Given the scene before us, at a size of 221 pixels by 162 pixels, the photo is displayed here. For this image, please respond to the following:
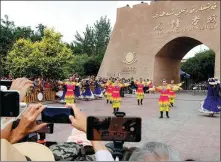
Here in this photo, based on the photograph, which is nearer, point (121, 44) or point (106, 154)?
point (106, 154)

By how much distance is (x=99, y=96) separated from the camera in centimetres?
2223

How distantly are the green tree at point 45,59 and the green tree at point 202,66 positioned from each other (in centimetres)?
2244

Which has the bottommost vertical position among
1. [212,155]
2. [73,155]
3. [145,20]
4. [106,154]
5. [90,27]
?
[212,155]

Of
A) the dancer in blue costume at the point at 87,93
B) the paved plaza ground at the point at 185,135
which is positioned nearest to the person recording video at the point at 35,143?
the paved plaza ground at the point at 185,135

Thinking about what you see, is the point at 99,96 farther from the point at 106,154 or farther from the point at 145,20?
the point at 106,154

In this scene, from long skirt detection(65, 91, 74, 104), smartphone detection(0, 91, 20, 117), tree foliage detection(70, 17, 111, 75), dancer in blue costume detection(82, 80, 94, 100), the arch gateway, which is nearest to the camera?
smartphone detection(0, 91, 20, 117)

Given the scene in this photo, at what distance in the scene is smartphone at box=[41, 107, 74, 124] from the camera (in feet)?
5.89

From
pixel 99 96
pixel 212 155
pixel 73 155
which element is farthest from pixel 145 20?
pixel 73 155

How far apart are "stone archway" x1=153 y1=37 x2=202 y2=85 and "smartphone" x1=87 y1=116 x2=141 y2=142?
2488 cm

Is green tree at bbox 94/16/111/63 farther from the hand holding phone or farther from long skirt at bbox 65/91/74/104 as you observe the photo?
the hand holding phone

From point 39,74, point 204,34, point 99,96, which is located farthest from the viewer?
point 204,34

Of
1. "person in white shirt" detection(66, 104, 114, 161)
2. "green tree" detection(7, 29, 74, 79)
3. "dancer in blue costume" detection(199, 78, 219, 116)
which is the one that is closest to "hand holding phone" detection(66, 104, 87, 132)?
"person in white shirt" detection(66, 104, 114, 161)

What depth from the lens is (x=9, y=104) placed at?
5.02 feet

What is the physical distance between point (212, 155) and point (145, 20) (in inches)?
884
